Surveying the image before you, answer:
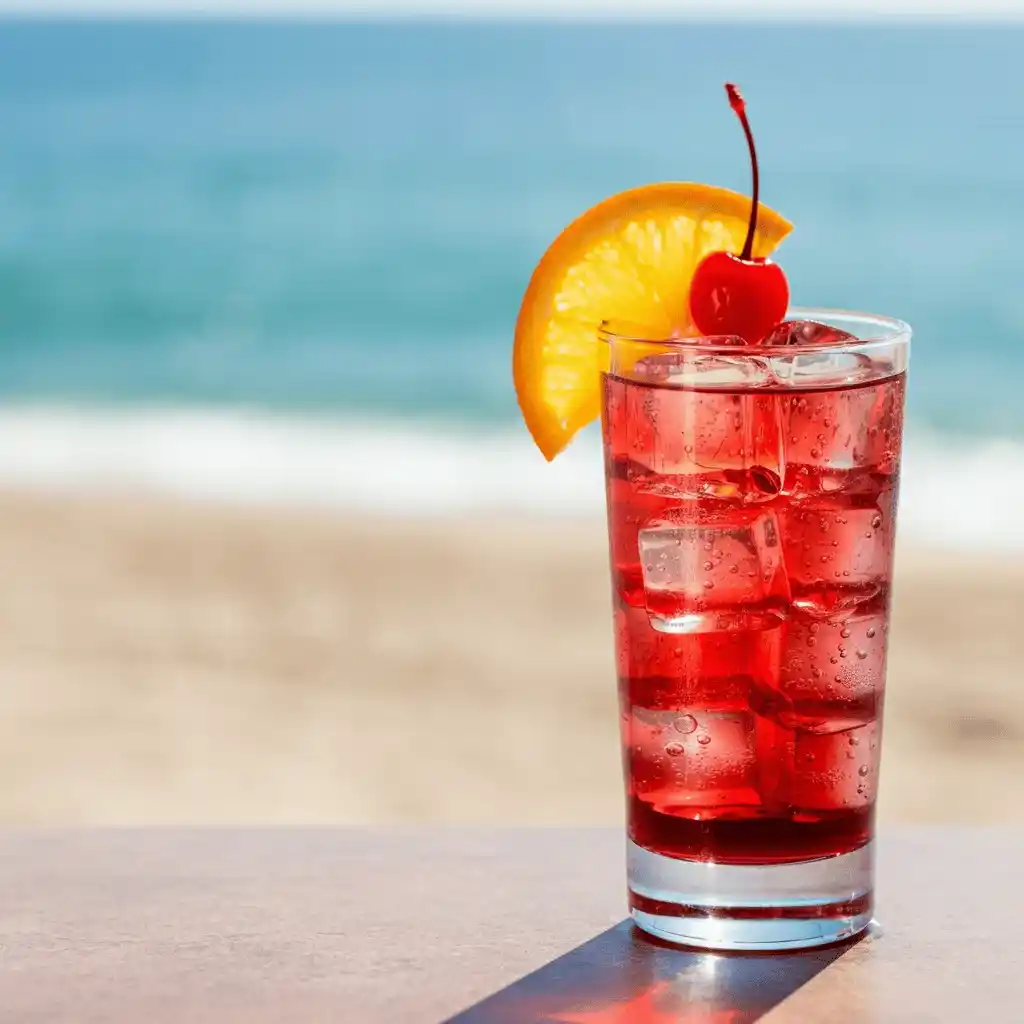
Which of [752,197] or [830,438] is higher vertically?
[752,197]

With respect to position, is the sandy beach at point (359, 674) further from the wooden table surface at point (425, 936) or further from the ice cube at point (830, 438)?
the ice cube at point (830, 438)

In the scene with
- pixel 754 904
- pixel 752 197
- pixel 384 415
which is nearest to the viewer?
pixel 754 904

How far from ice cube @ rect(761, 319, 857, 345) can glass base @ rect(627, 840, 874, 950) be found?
39 centimetres

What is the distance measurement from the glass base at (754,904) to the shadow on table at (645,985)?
2cm

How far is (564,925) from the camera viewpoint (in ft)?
4.28

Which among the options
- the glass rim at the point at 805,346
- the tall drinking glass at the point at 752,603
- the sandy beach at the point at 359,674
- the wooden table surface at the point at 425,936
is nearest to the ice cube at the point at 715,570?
the tall drinking glass at the point at 752,603

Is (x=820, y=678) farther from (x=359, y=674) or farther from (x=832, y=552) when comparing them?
(x=359, y=674)

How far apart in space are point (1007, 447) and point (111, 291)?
8913 millimetres

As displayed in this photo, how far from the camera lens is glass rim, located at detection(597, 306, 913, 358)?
1.31 metres

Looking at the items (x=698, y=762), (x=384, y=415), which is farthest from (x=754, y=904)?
(x=384, y=415)

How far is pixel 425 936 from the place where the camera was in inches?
49.9

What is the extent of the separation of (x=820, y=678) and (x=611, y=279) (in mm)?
387

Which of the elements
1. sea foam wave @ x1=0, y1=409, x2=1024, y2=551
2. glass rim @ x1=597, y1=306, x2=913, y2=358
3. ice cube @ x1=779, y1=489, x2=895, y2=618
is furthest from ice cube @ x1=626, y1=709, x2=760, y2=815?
sea foam wave @ x1=0, y1=409, x2=1024, y2=551

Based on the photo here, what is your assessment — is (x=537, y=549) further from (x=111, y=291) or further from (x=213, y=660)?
(x=111, y=291)
